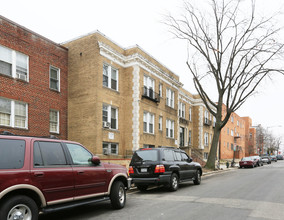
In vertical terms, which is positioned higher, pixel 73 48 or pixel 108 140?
pixel 73 48

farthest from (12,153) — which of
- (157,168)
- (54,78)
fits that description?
(54,78)

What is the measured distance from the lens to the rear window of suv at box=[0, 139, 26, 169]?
4882 mm

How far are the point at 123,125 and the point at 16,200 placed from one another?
1631cm

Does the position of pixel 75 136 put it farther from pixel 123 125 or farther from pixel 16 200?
pixel 16 200

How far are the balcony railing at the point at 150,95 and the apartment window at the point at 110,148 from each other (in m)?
4.79

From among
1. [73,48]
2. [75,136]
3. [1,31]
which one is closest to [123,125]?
[75,136]

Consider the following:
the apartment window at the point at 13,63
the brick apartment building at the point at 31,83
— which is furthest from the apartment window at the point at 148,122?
→ the apartment window at the point at 13,63

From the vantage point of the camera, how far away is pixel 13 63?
15328 millimetres

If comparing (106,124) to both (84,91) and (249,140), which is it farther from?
(249,140)

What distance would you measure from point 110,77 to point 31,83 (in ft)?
19.1

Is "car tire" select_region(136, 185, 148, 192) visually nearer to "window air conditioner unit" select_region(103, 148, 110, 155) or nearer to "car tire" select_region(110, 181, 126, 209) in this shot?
"car tire" select_region(110, 181, 126, 209)

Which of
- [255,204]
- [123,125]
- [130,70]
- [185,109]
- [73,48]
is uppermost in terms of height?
[73,48]

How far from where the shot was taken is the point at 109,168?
24.1 feet

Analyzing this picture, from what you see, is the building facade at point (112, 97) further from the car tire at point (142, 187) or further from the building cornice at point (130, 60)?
the car tire at point (142, 187)
